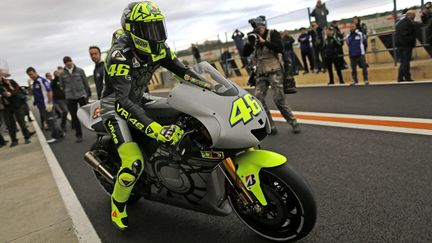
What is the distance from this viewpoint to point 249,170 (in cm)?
266

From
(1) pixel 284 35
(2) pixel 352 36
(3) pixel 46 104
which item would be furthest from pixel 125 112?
(1) pixel 284 35

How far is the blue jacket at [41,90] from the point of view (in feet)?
32.4

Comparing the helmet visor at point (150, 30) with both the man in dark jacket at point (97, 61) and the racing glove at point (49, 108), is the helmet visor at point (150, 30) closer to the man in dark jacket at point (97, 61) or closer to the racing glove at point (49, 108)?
the man in dark jacket at point (97, 61)

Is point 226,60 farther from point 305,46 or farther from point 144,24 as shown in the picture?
point 144,24

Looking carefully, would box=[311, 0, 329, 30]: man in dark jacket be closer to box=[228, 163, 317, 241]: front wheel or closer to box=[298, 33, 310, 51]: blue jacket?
box=[298, 33, 310, 51]: blue jacket

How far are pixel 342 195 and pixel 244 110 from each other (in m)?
1.64

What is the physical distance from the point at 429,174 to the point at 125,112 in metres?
3.17

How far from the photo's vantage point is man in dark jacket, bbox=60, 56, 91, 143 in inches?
353

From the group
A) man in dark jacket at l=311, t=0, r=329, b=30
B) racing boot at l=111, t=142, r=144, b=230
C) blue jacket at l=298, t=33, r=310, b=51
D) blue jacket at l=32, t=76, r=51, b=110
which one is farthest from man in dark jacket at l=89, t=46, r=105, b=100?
man in dark jacket at l=311, t=0, r=329, b=30

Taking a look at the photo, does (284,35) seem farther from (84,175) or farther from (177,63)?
(177,63)

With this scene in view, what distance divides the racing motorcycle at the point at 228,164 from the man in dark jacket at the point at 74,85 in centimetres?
654

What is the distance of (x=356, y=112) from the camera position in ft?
22.9

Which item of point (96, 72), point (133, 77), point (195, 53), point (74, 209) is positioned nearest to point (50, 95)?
point (96, 72)

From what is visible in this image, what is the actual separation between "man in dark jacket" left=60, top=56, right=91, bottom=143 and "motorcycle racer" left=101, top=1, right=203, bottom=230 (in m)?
5.98
